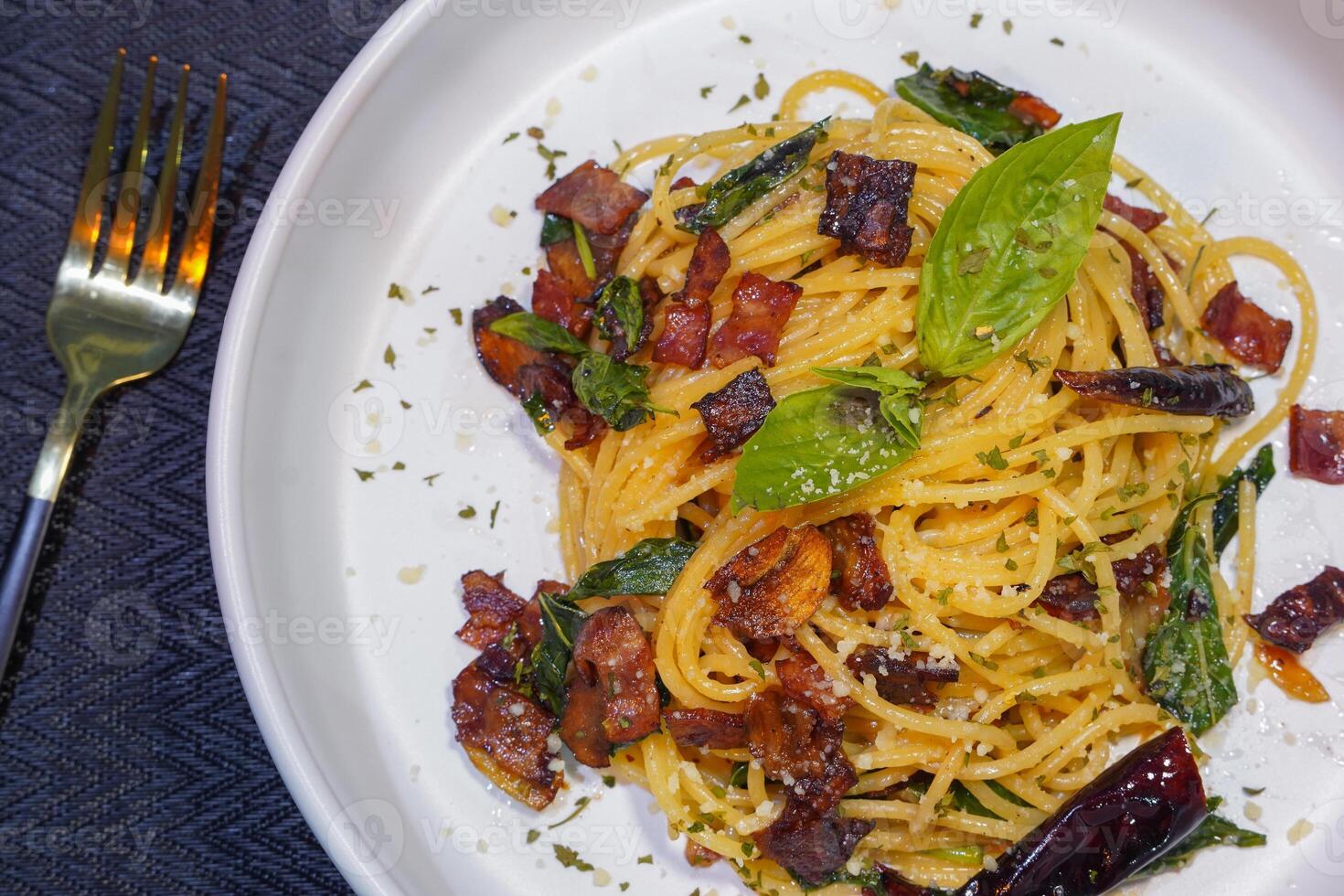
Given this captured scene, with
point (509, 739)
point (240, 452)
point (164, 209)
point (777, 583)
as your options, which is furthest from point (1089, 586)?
point (164, 209)

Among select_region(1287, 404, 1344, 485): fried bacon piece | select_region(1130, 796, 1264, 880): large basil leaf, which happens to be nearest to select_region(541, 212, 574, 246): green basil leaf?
select_region(1287, 404, 1344, 485): fried bacon piece

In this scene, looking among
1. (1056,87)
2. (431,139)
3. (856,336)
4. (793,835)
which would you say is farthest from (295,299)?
(1056,87)

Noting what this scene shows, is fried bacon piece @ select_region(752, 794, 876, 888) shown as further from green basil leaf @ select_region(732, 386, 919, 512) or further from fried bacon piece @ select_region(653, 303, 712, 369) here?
fried bacon piece @ select_region(653, 303, 712, 369)

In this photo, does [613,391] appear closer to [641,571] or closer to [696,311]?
[696,311]

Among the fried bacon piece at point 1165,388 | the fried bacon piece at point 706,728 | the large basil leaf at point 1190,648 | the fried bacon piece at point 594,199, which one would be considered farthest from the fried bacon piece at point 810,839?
the fried bacon piece at point 594,199

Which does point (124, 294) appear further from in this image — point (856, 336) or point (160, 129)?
point (856, 336)
